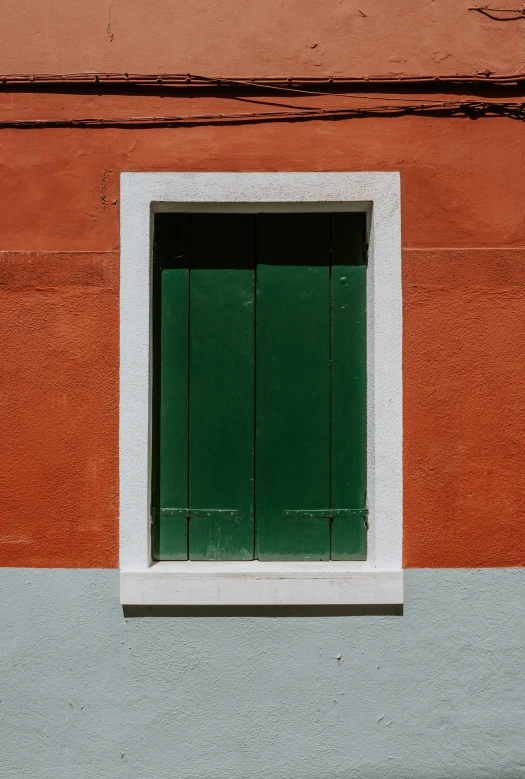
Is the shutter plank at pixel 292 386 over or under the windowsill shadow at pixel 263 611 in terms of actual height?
over

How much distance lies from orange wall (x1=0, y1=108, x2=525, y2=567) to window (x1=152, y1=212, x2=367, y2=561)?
0.90 feet

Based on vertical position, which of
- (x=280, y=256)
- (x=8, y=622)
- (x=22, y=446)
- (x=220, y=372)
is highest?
(x=280, y=256)

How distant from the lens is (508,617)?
3566mm

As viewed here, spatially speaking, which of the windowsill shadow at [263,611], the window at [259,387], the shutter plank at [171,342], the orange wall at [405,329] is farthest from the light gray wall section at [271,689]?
the shutter plank at [171,342]

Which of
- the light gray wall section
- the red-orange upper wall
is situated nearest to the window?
the light gray wall section

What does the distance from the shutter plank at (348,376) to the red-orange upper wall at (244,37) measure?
2.61ft

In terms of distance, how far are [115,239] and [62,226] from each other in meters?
0.27

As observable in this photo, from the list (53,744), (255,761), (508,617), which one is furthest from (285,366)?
(53,744)

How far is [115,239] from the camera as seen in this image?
3.61 meters

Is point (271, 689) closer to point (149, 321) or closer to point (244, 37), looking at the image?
point (149, 321)

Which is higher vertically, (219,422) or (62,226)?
(62,226)

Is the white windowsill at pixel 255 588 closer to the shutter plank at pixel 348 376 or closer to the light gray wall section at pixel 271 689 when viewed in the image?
the light gray wall section at pixel 271 689

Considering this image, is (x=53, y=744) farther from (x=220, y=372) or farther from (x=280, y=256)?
(x=280, y=256)

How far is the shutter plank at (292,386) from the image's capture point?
3.72 meters
